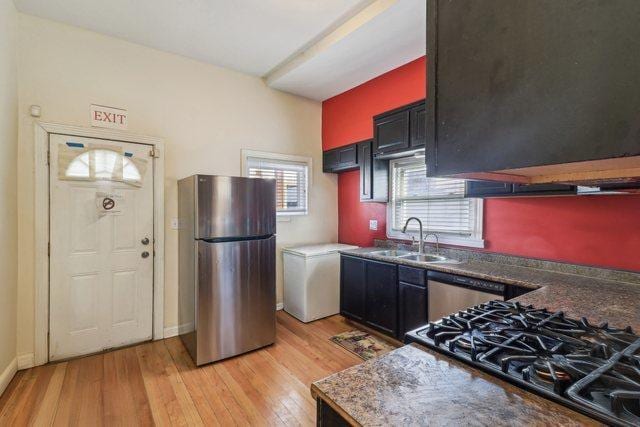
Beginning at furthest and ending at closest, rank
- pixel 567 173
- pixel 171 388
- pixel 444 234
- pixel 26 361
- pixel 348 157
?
pixel 348 157
pixel 444 234
pixel 26 361
pixel 171 388
pixel 567 173

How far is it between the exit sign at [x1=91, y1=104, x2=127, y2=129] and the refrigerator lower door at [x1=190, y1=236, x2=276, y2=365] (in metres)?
1.47

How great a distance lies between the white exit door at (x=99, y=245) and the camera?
2635 millimetres

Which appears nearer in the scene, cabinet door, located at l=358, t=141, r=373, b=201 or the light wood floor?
the light wood floor

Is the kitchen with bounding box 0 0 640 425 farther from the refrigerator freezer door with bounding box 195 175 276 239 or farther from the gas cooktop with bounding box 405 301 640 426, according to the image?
the refrigerator freezer door with bounding box 195 175 276 239

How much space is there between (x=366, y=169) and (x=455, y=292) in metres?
1.74

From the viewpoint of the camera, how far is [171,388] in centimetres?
228

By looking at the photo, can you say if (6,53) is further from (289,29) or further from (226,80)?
(289,29)

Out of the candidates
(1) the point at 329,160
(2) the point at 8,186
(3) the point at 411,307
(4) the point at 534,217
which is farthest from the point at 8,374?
(4) the point at 534,217

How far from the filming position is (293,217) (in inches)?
160

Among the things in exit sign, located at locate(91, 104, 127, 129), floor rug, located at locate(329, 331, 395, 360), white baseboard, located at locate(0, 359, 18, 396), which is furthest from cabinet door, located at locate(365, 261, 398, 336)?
white baseboard, located at locate(0, 359, 18, 396)

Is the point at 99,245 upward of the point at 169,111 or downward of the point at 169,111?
downward

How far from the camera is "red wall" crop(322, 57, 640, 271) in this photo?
210 centimetres

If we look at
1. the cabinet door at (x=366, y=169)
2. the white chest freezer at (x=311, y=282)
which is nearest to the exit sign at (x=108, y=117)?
the white chest freezer at (x=311, y=282)

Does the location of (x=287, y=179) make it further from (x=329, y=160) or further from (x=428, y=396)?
(x=428, y=396)
